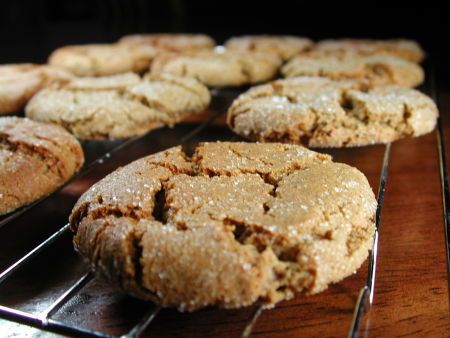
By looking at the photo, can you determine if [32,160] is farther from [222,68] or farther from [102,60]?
[102,60]

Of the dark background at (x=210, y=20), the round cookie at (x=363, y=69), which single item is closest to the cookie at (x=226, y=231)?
the round cookie at (x=363, y=69)

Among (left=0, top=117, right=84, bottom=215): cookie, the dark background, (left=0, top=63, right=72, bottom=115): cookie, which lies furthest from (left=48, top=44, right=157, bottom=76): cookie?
(left=0, top=117, right=84, bottom=215): cookie

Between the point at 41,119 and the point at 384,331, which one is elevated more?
the point at 41,119

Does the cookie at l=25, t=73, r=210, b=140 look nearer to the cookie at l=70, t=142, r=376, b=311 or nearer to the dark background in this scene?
the cookie at l=70, t=142, r=376, b=311

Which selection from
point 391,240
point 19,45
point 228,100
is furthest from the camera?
point 19,45

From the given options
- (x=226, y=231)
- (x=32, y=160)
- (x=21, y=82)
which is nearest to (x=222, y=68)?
(x=21, y=82)

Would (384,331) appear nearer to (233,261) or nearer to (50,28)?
(233,261)

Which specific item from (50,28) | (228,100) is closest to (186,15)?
(50,28)
